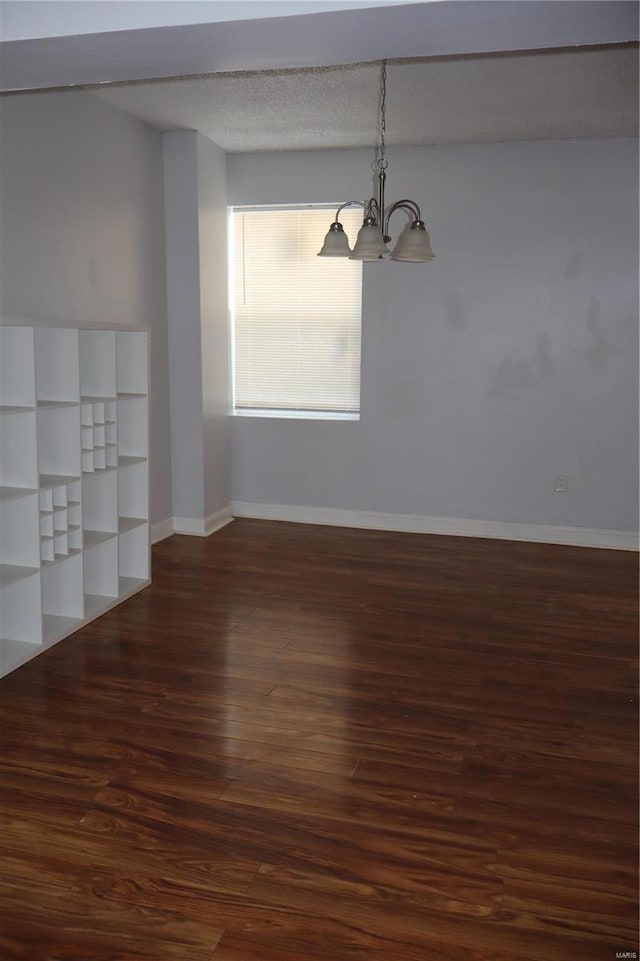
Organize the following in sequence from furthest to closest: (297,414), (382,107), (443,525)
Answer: (297,414) < (443,525) < (382,107)

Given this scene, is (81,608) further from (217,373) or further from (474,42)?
(474,42)

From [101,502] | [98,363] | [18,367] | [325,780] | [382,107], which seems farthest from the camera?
[382,107]

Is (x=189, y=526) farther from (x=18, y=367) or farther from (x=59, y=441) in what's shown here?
(x=18, y=367)

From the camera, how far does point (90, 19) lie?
2131 mm

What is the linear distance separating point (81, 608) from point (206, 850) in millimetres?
1890

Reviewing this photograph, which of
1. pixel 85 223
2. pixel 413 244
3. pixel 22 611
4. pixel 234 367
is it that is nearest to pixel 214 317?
pixel 234 367

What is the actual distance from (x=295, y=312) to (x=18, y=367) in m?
2.89

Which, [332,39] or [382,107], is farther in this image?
[382,107]

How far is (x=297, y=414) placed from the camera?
243 inches

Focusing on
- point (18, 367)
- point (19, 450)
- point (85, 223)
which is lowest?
point (19, 450)

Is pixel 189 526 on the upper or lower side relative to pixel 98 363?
lower

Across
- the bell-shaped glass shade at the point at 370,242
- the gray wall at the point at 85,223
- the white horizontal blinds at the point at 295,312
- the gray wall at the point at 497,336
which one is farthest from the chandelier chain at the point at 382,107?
the gray wall at the point at 85,223

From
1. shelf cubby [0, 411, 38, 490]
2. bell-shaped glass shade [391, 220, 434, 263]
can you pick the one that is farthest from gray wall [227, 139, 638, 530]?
shelf cubby [0, 411, 38, 490]

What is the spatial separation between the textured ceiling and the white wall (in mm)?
273
